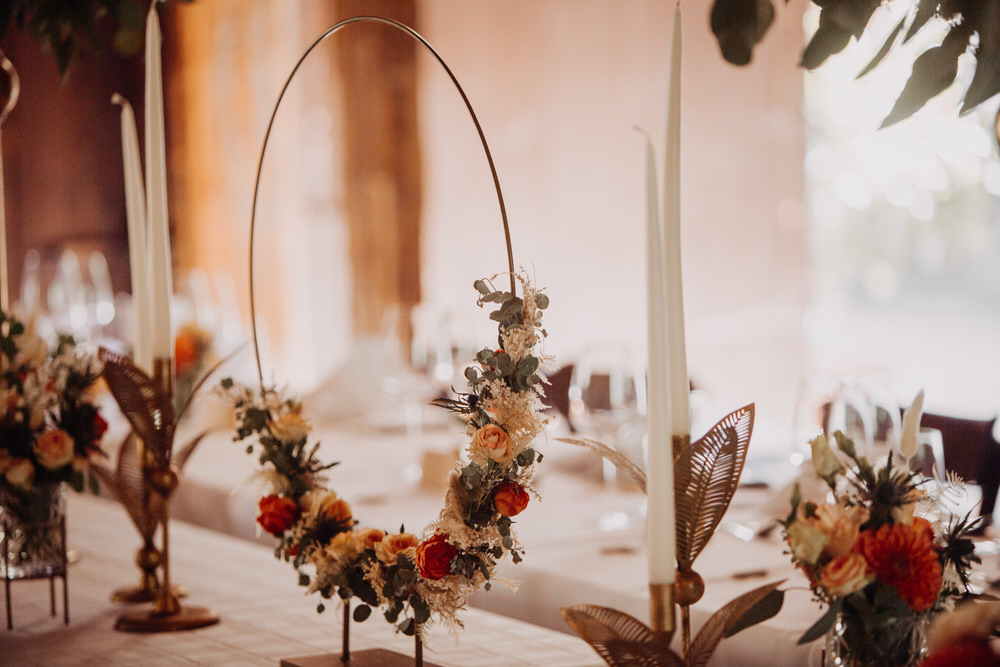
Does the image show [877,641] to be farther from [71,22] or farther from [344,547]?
[71,22]

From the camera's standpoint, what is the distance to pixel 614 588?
1499 millimetres

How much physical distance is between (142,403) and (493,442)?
598mm

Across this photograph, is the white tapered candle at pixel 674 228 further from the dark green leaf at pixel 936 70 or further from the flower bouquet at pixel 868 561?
the dark green leaf at pixel 936 70

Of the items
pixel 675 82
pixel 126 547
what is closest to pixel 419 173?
pixel 126 547

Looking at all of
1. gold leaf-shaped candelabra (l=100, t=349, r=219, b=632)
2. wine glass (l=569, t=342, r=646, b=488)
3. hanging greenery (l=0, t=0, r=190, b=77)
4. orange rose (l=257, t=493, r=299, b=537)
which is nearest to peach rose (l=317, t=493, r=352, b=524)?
orange rose (l=257, t=493, r=299, b=537)

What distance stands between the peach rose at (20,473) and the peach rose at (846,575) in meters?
1.06

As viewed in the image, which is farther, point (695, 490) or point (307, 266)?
Result: point (307, 266)

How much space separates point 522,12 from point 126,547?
3609 millimetres

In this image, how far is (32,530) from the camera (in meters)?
1.49

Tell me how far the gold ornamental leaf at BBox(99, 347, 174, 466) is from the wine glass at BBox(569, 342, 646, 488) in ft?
2.11

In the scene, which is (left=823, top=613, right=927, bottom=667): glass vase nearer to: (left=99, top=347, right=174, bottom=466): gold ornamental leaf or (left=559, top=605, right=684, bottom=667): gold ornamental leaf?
(left=559, top=605, right=684, bottom=667): gold ornamental leaf

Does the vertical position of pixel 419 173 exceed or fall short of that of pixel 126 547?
it exceeds it

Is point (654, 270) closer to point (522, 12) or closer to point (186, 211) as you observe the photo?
point (522, 12)

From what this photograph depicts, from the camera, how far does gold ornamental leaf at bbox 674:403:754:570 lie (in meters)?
0.90
